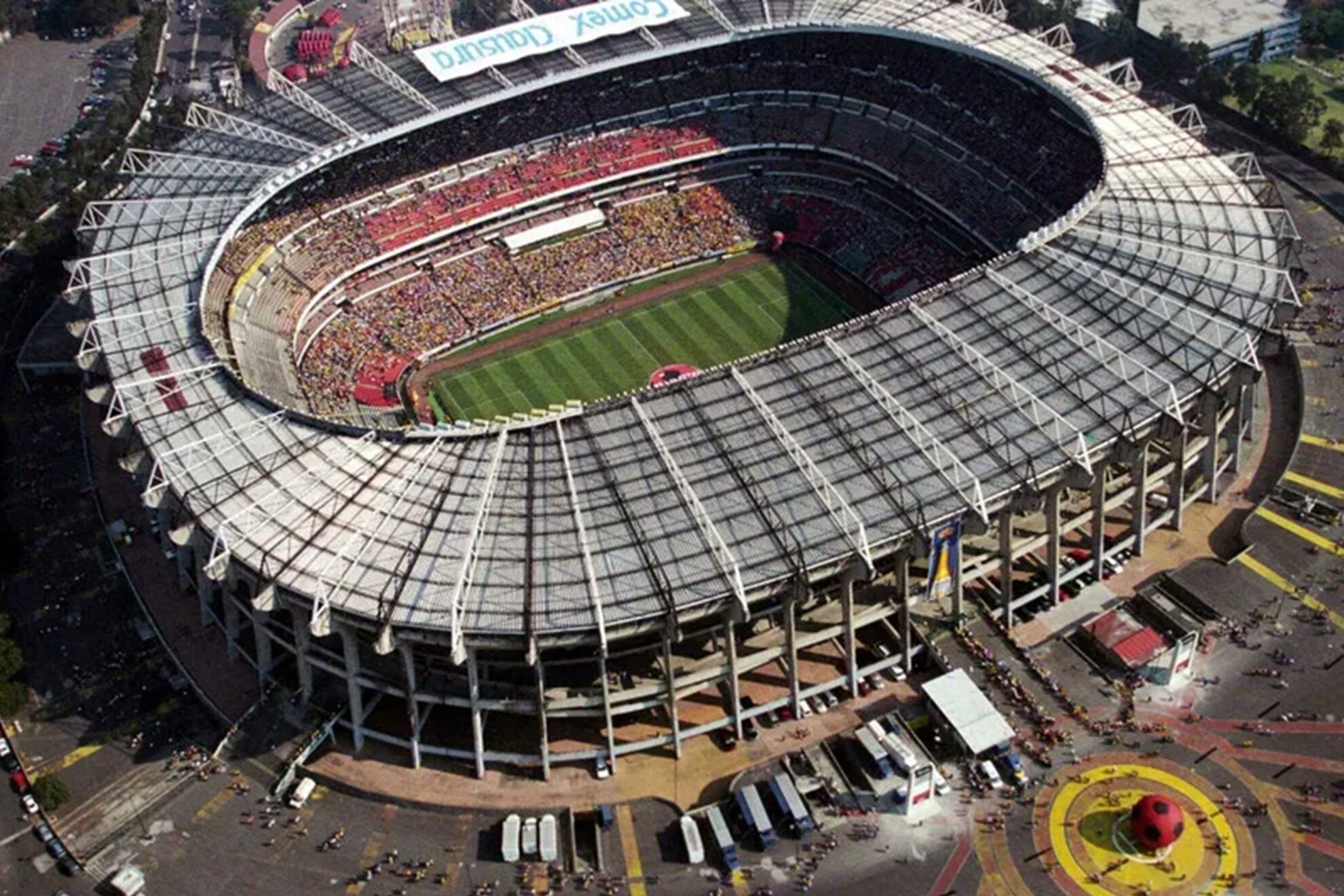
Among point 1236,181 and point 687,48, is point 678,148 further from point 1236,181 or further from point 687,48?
point 1236,181

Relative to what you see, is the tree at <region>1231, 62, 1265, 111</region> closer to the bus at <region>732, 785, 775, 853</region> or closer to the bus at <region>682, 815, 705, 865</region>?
the bus at <region>732, 785, 775, 853</region>

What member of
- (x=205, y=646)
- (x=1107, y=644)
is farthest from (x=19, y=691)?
(x=1107, y=644)

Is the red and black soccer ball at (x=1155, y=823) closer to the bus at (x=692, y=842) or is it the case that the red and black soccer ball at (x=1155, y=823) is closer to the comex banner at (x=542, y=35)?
the bus at (x=692, y=842)

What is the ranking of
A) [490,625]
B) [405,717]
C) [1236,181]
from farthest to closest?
[1236,181] < [405,717] < [490,625]

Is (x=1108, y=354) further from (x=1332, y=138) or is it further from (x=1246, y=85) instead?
(x=1246, y=85)

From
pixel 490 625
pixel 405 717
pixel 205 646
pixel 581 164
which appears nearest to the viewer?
pixel 490 625

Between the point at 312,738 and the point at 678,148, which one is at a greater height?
the point at 678,148

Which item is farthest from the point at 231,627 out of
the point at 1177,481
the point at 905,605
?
the point at 1177,481
